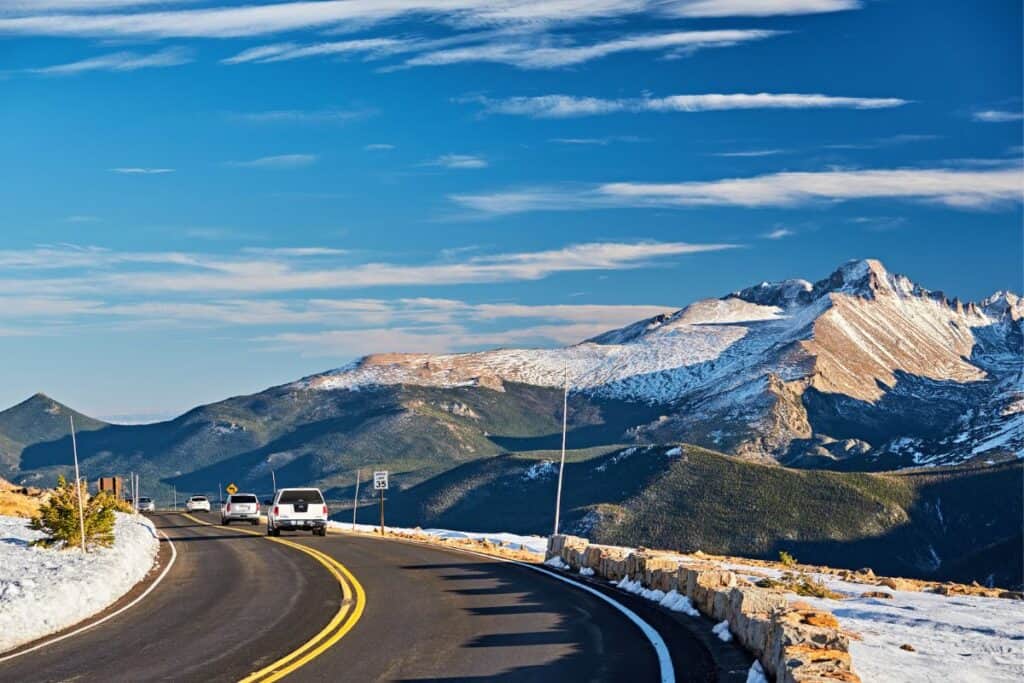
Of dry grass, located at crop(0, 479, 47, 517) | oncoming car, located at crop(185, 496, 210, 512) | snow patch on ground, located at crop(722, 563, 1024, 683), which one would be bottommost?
oncoming car, located at crop(185, 496, 210, 512)

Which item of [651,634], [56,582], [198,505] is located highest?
[56,582]

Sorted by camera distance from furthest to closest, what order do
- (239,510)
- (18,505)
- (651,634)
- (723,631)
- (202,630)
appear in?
(239,510)
(18,505)
(202,630)
(651,634)
(723,631)

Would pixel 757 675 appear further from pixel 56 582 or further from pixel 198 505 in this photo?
pixel 198 505

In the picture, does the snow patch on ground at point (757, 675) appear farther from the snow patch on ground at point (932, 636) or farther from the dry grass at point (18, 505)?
the dry grass at point (18, 505)

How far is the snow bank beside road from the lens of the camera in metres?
20.6

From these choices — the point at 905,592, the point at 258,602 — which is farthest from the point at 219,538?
the point at 905,592

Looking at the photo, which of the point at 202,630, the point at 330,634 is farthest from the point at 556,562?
the point at 330,634

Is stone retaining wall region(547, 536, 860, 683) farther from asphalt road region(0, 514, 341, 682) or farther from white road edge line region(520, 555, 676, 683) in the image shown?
asphalt road region(0, 514, 341, 682)

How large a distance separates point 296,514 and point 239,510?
17659mm

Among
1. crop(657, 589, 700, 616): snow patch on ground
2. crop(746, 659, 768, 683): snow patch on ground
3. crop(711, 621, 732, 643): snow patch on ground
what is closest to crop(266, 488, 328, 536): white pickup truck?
crop(657, 589, 700, 616): snow patch on ground

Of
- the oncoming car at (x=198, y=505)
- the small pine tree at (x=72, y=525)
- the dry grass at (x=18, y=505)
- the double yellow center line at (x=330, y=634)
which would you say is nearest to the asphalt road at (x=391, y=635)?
the double yellow center line at (x=330, y=634)

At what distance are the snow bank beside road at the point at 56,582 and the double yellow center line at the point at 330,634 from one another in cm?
455

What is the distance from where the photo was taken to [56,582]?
24453 mm

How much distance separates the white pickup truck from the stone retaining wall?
22.8m
